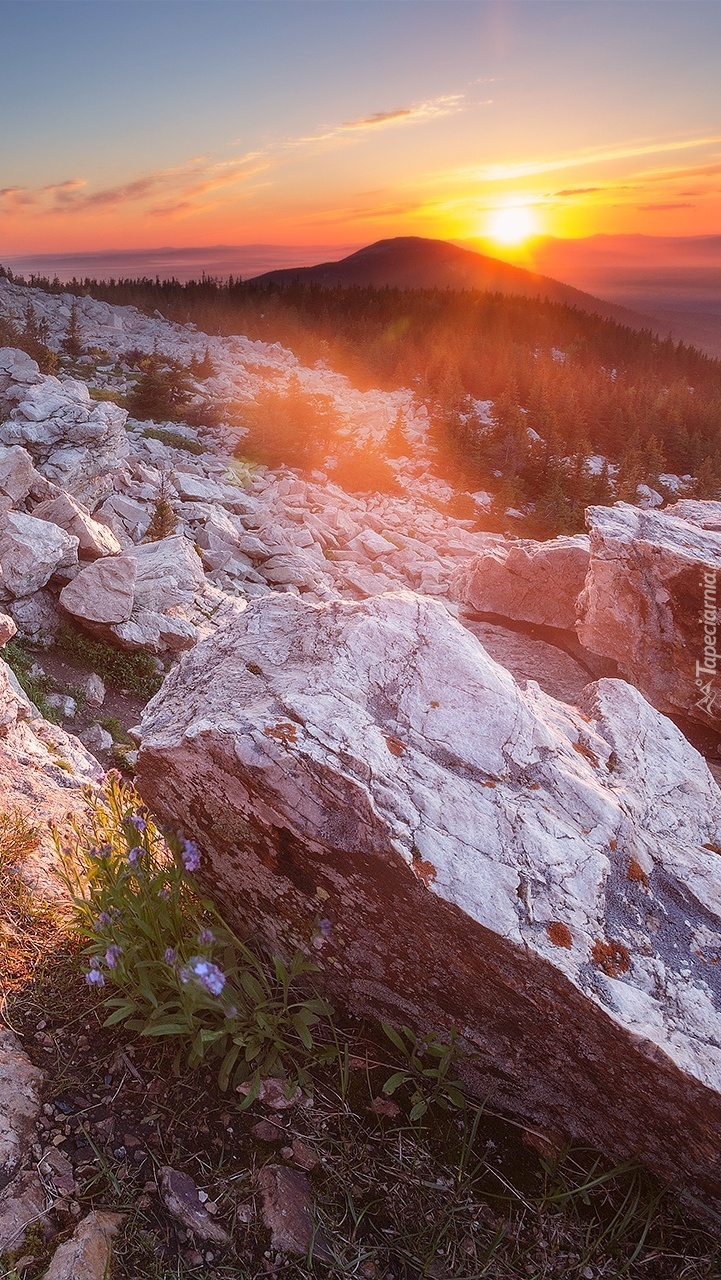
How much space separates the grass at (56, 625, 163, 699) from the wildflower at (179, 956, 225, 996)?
8.86 metres

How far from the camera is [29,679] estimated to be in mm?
9906

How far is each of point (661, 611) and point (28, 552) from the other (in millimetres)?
9201

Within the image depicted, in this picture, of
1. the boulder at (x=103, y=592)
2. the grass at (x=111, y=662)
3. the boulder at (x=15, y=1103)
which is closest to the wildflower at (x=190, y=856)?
the boulder at (x=15, y=1103)

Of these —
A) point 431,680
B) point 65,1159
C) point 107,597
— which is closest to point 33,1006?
point 65,1159

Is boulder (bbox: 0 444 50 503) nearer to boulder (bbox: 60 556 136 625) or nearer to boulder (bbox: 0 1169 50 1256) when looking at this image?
boulder (bbox: 60 556 136 625)

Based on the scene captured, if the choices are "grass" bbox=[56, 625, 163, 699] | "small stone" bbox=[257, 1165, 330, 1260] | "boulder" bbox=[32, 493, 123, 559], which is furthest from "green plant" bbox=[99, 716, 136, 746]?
"small stone" bbox=[257, 1165, 330, 1260]

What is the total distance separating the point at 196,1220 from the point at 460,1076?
117 centimetres

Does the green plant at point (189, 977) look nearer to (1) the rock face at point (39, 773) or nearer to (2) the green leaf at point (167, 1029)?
(2) the green leaf at point (167, 1029)

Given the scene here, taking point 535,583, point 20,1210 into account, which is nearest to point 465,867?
point 20,1210

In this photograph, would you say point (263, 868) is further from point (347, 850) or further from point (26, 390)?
point (26, 390)

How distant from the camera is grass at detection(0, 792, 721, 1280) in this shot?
2.50 m

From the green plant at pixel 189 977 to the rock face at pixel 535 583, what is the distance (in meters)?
6.04

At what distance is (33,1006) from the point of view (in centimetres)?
329

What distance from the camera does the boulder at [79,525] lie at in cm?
1220
